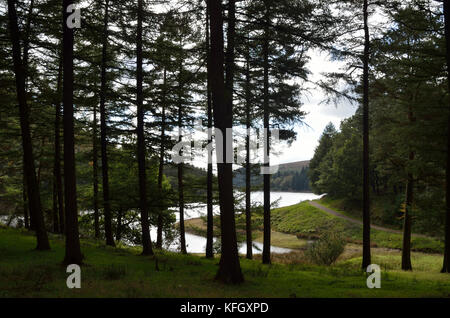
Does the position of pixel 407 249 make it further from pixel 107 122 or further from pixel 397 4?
pixel 107 122

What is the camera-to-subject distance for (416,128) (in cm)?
1320

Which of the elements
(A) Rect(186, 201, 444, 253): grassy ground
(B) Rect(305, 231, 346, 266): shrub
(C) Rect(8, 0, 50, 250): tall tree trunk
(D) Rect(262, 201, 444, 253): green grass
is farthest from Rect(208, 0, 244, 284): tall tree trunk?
(D) Rect(262, 201, 444, 253): green grass

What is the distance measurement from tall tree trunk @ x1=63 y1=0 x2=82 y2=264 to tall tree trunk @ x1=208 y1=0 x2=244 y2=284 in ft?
14.8

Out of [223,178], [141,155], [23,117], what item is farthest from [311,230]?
[23,117]

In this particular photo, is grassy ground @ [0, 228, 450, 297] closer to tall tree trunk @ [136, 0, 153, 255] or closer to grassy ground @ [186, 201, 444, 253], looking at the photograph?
tall tree trunk @ [136, 0, 153, 255]

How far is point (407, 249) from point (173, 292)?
589 inches

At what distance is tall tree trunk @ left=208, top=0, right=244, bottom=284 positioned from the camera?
8.06 m

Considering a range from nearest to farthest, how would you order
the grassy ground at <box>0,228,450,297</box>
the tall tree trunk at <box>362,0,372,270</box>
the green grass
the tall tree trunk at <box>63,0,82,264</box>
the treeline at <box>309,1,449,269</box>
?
the grassy ground at <box>0,228,450,297</box> → the tall tree trunk at <box>63,0,82,264</box> → the treeline at <box>309,1,449,269</box> → the tall tree trunk at <box>362,0,372,270</box> → the green grass

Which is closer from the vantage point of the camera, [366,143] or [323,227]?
[366,143]

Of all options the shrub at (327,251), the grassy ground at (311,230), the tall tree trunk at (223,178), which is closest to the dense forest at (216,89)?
the tall tree trunk at (223,178)

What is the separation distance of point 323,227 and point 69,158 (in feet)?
126

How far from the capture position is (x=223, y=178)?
26.7 feet

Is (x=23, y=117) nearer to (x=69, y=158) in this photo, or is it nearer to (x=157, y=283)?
(x=69, y=158)
